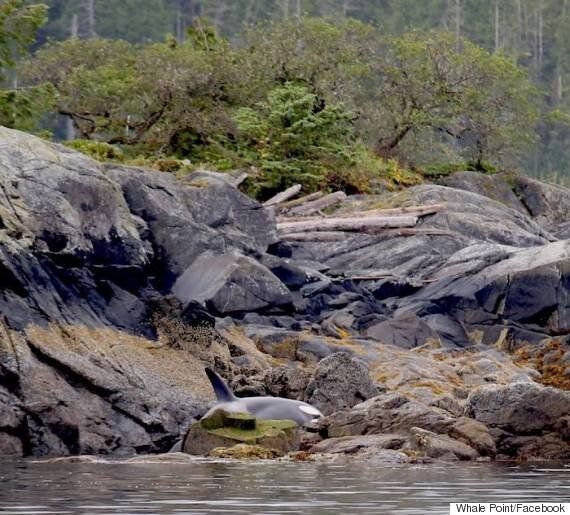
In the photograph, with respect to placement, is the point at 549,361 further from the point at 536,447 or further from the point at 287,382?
the point at 536,447

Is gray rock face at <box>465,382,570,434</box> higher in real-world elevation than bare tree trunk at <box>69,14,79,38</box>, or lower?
higher

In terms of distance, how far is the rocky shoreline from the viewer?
66.3 feet

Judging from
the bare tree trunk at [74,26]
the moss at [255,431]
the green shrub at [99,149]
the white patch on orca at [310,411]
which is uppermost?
the green shrub at [99,149]

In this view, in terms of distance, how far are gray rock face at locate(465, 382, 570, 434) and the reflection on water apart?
1.61 meters

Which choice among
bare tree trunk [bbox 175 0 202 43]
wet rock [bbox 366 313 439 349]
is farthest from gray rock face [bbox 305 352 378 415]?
bare tree trunk [bbox 175 0 202 43]

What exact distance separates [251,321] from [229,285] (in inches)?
29.7

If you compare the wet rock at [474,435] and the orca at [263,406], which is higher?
the wet rock at [474,435]

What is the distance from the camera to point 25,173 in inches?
958

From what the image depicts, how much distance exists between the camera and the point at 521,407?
1984cm

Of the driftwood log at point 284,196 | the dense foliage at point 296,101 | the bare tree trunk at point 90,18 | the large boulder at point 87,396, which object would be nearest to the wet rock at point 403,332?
the large boulder at point 87,396

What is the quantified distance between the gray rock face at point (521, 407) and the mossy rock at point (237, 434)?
8.43 feet

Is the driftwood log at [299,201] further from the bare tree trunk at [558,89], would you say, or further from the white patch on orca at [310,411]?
the bare tree trunk at [558,89]

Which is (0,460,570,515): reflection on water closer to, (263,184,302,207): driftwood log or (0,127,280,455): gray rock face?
(0,127,280,455): gray rock face

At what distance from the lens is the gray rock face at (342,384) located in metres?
21.9
